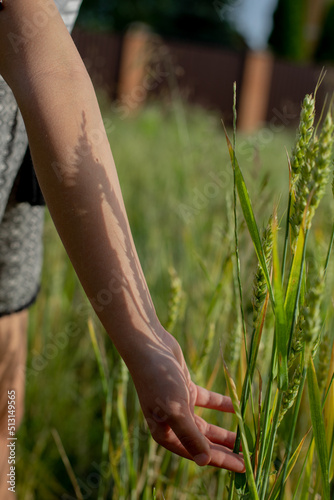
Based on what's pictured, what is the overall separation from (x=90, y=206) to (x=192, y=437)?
25 cm

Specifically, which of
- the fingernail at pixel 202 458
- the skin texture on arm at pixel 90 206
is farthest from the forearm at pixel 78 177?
the fingernail at pixel 202 458

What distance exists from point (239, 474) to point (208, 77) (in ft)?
35.0

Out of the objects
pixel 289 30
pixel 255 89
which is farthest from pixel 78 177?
pixel 289 30

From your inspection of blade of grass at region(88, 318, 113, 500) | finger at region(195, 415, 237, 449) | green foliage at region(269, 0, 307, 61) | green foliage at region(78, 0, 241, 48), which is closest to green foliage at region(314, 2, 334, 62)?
green foliage at region(269, 0, 307, 61)

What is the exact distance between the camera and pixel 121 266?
0.55m

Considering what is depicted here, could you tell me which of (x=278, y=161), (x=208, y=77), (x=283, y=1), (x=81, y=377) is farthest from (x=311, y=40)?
(x=81, y=377)

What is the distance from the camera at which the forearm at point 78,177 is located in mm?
551

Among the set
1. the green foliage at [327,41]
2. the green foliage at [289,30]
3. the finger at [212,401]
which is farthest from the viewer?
the green foliage at [327,41]

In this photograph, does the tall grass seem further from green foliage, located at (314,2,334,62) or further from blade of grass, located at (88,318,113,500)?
green foliage, located at (314,2,334,62)

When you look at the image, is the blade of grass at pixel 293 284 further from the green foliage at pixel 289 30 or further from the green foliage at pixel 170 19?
the green foliage at pixel 170 19

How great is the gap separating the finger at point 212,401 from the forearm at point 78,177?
0.14 metres

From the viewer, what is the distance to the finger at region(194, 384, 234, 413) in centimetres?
64

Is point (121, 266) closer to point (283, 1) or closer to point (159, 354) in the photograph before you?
point (159, 354)

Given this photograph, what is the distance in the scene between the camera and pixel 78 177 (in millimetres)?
560
